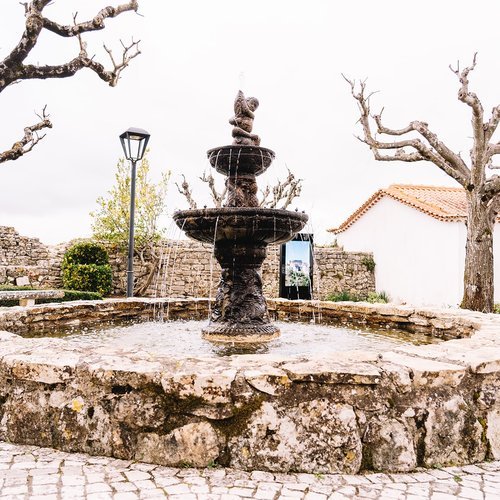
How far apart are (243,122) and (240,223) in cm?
166

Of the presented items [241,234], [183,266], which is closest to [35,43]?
[241,234]

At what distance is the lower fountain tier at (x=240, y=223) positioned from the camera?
5.20 metres

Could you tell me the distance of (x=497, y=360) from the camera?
10.9 feet

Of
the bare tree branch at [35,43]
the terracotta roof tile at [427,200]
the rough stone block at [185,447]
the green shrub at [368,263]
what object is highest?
the bare tree branch at [35,43]

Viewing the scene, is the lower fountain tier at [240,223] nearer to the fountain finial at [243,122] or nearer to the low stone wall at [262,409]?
the fountain finial at [243,122]

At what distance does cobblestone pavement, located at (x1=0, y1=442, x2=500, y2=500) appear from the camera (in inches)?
101

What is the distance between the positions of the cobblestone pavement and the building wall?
14314 millimetres

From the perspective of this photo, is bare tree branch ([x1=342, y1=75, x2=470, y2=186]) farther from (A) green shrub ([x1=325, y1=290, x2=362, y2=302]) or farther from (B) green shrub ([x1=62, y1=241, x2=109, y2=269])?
(B) green shrub ([x1=62, y1=241, x2=109, y2=269])

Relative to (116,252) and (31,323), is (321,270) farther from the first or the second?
(31,323)

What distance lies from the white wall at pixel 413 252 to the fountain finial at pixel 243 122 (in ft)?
39.9

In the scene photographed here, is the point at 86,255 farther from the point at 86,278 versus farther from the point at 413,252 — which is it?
the point at 413,252

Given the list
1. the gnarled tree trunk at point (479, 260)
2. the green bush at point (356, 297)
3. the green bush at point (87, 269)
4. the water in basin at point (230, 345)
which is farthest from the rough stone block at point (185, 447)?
the green bush at point (356, 297)

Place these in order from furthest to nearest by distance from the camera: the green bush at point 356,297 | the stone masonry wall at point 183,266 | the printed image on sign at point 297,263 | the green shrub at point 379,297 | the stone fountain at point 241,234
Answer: the stone masonry wall at point 183,266, the green shrub at point 379,297, the green bush at point 356,297, the printed image on sign at point 297,263, the stone fountain at point 241,234

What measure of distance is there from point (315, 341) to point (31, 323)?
3916 mm
